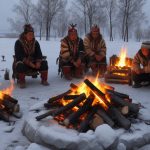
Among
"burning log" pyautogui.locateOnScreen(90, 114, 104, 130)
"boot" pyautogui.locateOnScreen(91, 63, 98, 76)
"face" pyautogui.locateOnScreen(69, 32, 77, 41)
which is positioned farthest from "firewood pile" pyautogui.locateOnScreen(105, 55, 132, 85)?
"burning log" pyautogui.locateOnScreen(90, 114, 104, 130)

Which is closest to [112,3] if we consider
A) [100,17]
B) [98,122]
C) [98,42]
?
[100,17]

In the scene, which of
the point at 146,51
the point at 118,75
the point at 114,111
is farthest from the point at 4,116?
the point at 118,75

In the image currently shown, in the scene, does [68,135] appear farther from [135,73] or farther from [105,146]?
[135,73]

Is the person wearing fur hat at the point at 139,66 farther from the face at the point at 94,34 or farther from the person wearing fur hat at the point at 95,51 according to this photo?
the face at the point at 94,34

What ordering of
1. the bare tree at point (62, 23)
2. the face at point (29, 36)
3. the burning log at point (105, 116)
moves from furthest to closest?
the bare tree at point (62, 23) → the face at point (29, 36) → the burning log at point (105, 116)

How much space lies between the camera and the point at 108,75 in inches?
353

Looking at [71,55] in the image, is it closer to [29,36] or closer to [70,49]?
[70,49]

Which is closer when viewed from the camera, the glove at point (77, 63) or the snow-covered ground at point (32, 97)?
the snow-covered ground at point (32, 97)

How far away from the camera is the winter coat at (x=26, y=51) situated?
8.34 metres

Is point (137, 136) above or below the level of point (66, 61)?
below

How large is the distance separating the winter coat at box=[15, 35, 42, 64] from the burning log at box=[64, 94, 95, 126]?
11.5ft

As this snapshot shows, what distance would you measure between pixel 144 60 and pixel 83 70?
2088 mm

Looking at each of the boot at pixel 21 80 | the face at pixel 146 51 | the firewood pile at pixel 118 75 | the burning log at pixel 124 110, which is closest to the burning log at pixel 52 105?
the burning log at pixel 124 110

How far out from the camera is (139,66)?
8.27 metres
